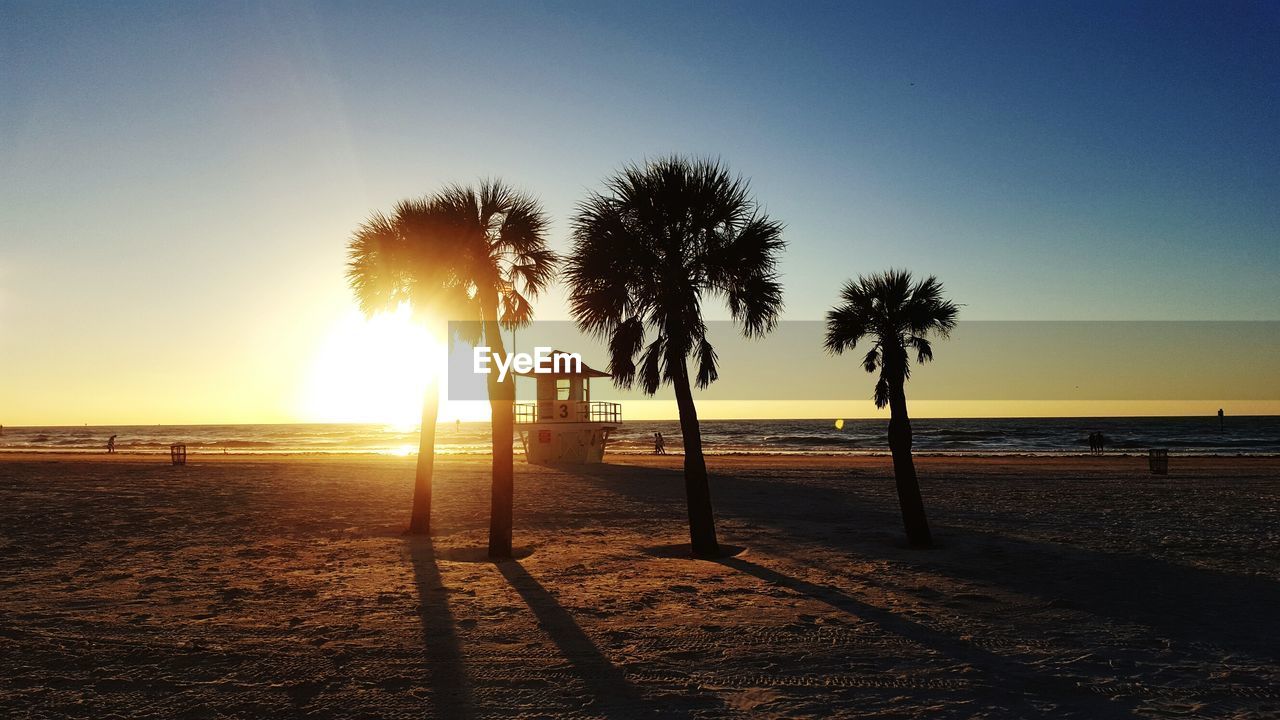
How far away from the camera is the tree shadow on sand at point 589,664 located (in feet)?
20.5

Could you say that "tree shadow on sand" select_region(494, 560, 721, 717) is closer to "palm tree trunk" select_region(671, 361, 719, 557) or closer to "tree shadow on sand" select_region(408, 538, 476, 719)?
"tree shadow on sand" select_region(408, 538, 476, 719)

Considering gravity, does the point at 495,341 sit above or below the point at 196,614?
above

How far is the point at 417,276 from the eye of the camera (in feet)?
51.4

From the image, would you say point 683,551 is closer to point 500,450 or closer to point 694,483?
point 694,483

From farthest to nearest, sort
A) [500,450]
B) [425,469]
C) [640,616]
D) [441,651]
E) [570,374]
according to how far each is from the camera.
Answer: [570,374], [425,469], [500,450], [640,616], [441,651]

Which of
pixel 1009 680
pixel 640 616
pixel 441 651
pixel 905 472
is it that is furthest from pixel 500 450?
pixel 1009 680

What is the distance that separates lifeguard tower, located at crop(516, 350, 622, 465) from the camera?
4109 centimetres

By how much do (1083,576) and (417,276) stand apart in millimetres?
13182

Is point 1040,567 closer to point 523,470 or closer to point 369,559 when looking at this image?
point 369,559

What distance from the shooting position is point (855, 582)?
445 inches

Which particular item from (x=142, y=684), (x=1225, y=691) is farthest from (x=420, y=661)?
(x=1225, y=691)

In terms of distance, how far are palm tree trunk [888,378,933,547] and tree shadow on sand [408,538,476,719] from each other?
8587 mm

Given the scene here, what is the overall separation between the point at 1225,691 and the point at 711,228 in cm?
997

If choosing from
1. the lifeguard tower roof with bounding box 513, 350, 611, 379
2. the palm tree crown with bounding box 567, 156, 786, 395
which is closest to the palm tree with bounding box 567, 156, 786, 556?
the palm tree crown with bounding box 567, 156, 786, 395
